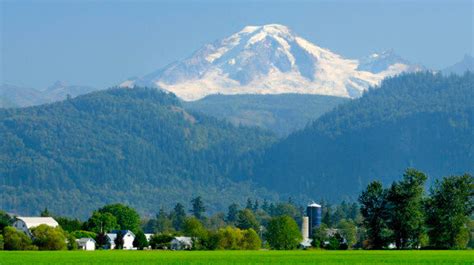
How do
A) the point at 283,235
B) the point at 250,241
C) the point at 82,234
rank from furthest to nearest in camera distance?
1. the point at 82,234
2. the point at 283,235
3. the point at 250,241

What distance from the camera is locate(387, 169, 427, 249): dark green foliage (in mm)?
138625

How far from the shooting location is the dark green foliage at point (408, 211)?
13862 centimetres

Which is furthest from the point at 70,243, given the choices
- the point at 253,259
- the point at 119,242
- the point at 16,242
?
the point at 253,259

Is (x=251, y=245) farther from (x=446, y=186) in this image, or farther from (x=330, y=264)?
(x=330, y=264)

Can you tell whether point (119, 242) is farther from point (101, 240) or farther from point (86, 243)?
point (86, 243)

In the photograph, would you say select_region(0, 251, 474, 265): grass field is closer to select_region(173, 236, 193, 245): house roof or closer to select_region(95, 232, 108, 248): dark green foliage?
select_region(95, 232, 108, 248): dark green foliage

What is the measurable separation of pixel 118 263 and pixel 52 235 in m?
59.5

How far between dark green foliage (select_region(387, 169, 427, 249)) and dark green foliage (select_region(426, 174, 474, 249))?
1.45 meters

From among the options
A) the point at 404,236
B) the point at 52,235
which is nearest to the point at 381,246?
the point at 404,236

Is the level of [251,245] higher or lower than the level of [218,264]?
higher

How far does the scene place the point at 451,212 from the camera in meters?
A: 136

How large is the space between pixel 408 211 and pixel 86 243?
179ft

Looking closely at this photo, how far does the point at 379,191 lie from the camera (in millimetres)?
144000

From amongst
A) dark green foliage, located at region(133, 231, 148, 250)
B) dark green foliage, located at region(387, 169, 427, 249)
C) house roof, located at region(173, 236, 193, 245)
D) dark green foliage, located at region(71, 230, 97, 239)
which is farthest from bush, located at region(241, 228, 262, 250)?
dark green foliage, located at region(71, 230, 97, 239)
